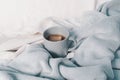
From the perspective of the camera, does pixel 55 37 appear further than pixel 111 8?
No

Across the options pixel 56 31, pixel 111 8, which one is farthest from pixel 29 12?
pixel 111 8

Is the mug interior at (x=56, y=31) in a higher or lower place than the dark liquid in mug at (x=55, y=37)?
higher

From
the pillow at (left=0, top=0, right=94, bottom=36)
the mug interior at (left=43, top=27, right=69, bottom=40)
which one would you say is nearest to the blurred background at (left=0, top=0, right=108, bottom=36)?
the pillow at (left=0, top=0, right=94, bottom=36)

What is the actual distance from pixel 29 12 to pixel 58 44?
290 millimetres

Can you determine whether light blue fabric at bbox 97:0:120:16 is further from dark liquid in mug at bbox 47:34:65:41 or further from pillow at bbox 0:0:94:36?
dark liquid in mug at bbox 47:34:65:41

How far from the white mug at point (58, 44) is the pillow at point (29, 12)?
0.15 m

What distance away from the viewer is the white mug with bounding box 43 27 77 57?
78cm

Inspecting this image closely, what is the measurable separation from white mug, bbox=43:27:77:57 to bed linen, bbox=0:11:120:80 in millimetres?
22

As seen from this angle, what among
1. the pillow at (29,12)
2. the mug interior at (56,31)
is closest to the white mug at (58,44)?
the mug interior at (56,31)

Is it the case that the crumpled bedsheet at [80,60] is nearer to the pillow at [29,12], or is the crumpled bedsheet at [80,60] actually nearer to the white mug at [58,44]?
the white mug at [58,44]

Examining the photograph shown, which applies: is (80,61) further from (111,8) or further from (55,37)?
(111,8)

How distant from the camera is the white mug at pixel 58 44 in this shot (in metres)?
0.78

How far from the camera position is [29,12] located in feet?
3.30

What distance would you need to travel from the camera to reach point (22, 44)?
0.87 m
